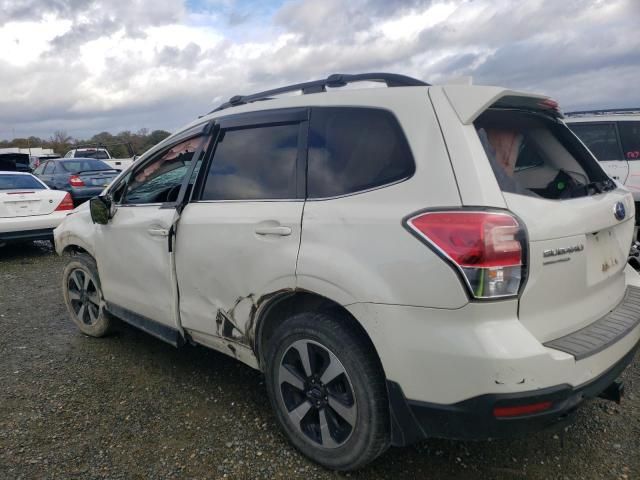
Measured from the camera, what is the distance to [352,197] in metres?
2.20

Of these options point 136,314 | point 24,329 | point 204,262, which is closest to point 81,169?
point 24,329

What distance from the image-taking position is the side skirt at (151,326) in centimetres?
317

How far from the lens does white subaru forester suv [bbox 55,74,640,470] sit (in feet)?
6.08

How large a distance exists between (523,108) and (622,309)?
43.8 inches

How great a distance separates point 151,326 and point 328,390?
1.61 meters

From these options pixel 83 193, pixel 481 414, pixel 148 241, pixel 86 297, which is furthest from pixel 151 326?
pixel 83 193

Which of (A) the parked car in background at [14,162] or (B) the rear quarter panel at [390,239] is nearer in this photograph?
(B) the rear quarter panel at [390,239]

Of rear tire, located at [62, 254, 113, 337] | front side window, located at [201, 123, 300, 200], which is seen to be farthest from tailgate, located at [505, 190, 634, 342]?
rear tire, located at [62, 254, 113, 337]

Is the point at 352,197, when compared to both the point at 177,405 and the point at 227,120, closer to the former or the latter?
the point at 227,120

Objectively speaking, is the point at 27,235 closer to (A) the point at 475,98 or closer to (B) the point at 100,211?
(B) the point at 100,211

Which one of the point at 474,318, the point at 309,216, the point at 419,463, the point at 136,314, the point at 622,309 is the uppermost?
the point at 309,216

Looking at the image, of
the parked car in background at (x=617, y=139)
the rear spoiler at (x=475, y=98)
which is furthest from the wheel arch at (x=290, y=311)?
the parked car in background at (x=617, y=139)

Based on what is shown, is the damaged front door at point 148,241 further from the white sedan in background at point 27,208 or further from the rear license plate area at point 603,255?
the white sedan in background at point 27,208

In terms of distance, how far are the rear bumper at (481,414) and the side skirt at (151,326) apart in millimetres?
1646
